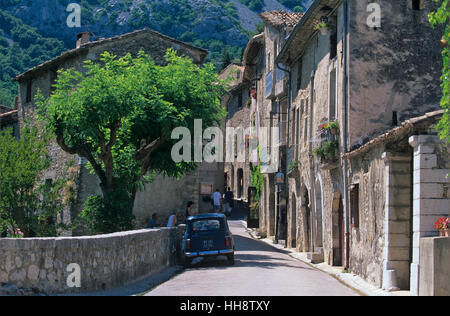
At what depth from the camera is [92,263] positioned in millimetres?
13359

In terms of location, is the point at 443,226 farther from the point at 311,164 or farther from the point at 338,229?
the point at 311,164

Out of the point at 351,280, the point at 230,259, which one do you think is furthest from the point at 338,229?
the point at 351,280

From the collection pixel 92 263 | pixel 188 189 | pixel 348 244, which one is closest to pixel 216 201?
pixel 188 189

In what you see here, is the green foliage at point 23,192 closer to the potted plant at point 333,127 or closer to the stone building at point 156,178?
the stone building at point 156,178

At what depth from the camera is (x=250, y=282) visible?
14.2 metres

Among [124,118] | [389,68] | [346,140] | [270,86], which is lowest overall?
[346,140]

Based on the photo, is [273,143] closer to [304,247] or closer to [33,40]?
[304,247]

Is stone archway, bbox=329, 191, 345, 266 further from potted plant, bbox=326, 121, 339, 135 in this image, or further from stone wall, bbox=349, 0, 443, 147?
stone wall, bbox=349, 0, 443, 147

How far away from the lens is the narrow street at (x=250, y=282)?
12547 millimetres

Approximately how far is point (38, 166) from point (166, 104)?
20.4 feet

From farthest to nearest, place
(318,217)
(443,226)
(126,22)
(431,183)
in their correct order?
(126,22) < (318,217) < (431,183) < (443,226)

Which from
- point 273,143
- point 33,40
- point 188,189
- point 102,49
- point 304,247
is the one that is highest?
point 33,40

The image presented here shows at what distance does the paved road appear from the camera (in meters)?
12.5

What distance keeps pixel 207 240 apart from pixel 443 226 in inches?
331
